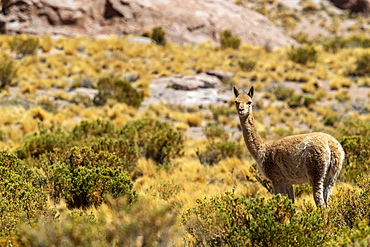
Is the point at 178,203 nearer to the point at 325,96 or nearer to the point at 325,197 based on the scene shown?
the point at 325,197

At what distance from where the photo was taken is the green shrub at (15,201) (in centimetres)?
337

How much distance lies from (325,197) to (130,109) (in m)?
11.1

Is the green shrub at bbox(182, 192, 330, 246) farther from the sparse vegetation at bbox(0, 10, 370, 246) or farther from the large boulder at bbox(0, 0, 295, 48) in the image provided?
the large boulder at bbox(0, 0, 295, 48)

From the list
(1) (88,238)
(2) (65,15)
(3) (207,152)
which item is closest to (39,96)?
(3) (207,152)

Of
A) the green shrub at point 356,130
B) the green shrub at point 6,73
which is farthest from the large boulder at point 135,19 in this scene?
the green shrub at point 356,130

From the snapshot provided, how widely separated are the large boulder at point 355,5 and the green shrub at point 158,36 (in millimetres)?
37384

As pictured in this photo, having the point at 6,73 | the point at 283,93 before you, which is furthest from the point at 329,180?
the point at 6,73

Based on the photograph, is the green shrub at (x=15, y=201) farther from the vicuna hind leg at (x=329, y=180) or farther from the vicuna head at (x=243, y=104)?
the vicuna hind leg at (x=329, y=180)

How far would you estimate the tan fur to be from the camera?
12.3ft

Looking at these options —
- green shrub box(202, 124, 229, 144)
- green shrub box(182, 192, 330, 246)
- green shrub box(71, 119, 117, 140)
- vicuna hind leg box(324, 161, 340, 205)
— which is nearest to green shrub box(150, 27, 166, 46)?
green shrub box(202, 124, 229, 144)

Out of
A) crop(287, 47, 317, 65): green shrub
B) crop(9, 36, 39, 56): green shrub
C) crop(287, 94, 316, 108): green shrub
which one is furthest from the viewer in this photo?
crop(287, 47, 317, 65): green shrub

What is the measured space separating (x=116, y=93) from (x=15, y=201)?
11.3 m

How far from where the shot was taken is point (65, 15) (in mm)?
23328

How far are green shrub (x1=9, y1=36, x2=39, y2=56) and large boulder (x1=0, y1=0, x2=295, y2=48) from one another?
4.11 m
